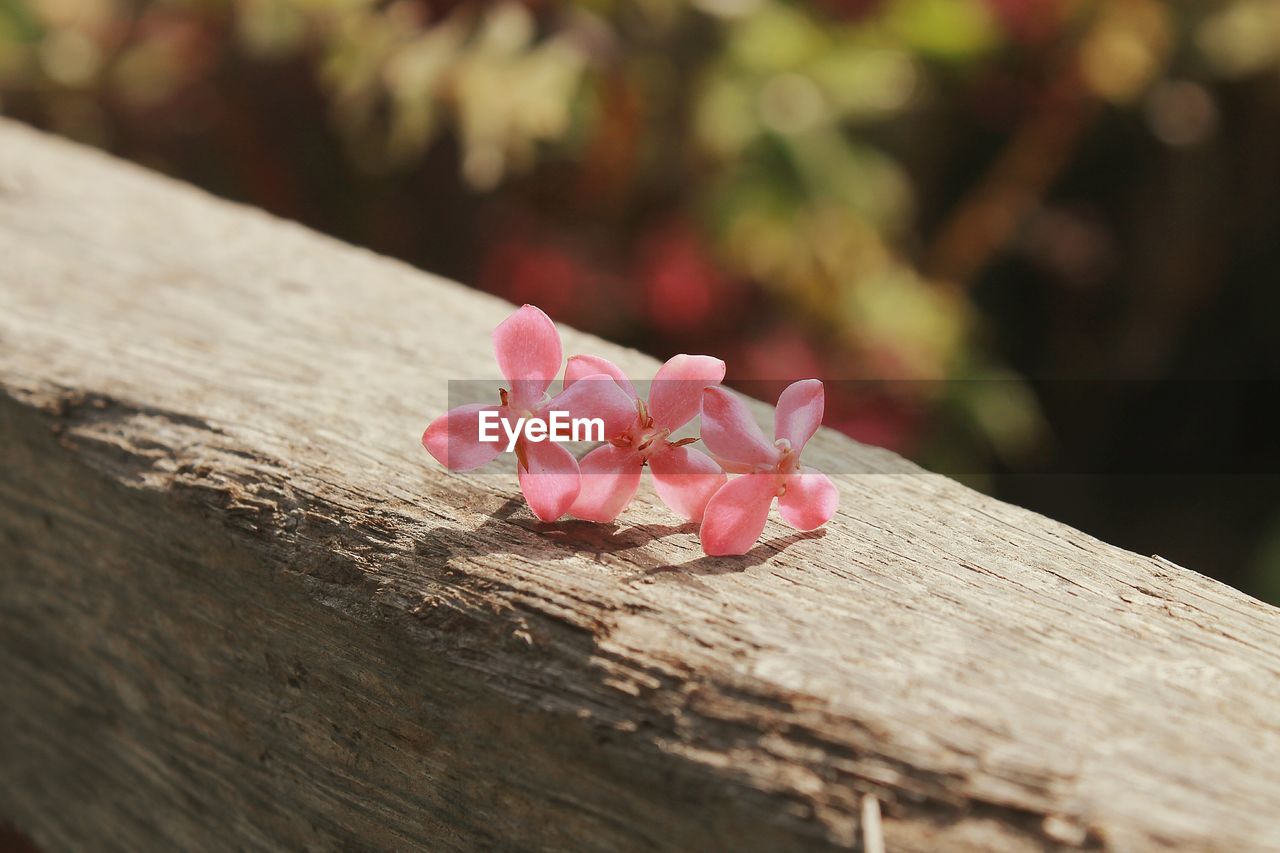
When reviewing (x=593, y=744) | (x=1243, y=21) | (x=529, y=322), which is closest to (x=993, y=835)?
(x=593, y=744)

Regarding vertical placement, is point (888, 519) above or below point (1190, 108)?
below

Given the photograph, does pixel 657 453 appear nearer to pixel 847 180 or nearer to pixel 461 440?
pixel 461 440

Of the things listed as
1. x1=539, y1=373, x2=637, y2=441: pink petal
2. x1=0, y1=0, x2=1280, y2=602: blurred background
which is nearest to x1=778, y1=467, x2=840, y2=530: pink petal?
x1=539, y1=373, x2=637, y2=441: pink petal

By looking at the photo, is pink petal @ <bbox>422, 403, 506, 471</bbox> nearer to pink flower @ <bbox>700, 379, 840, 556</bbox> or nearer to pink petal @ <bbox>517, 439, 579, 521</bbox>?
pink petal @ <bbox>517, 439, 579, 521</bbox>

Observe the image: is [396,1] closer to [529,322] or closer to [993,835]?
[529,322]

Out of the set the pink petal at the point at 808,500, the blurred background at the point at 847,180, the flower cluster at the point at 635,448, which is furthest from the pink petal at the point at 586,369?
the blurred background at the point at 847,180

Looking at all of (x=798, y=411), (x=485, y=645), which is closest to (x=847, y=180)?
(x=798, y=411)
